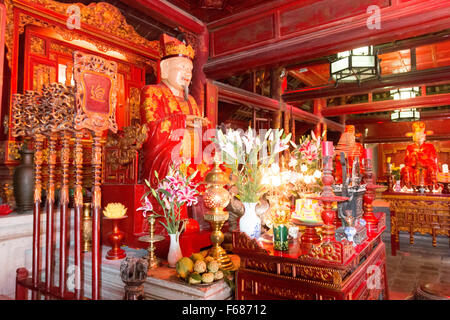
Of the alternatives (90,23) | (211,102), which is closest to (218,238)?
(211,102)

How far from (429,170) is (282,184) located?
15.0 ft

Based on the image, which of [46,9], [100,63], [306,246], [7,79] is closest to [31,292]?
[100,63]

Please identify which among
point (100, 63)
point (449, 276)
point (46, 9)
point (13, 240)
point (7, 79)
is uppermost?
point (46, 9)

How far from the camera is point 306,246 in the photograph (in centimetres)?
165

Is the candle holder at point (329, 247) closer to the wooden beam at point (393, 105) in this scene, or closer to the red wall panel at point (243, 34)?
the red wall panel at point (243, 34)

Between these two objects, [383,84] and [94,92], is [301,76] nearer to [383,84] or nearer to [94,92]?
[383,84]

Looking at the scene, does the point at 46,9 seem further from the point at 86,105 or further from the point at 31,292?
the point at 31,292

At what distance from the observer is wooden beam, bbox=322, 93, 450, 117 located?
5758 millimetres

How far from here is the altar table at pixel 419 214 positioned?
4.21 metres

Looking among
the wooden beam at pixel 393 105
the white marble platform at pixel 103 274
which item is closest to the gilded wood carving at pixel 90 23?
the white marble platform at pixel 103 274

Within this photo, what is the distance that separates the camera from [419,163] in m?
5.48

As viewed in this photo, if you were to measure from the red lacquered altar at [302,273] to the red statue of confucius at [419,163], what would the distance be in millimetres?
4557

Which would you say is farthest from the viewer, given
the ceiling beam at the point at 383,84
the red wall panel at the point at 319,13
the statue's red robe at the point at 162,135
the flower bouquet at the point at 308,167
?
the ceiling beam at the point at 383,84

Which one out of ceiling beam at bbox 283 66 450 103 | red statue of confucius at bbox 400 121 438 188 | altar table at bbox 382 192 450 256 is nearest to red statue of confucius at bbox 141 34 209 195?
ceiling beam at bbox 283 66 450 103
